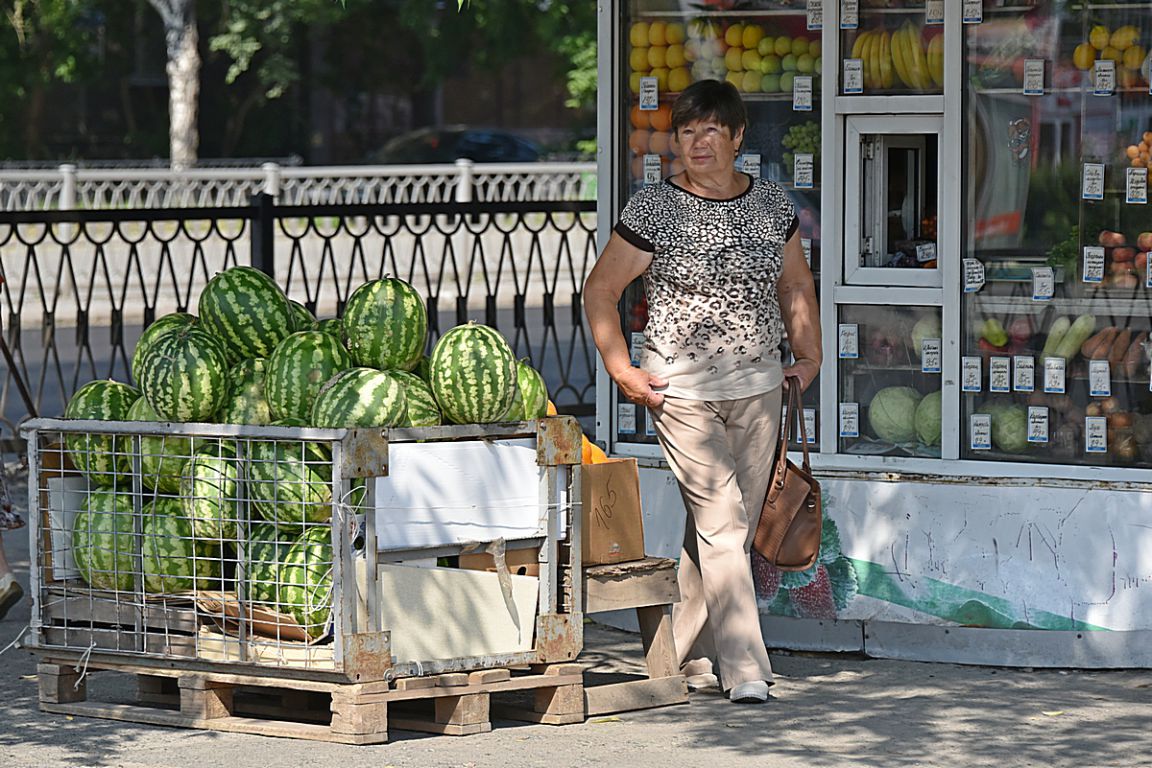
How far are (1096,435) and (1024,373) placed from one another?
311mm

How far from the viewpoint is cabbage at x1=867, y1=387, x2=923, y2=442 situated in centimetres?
660

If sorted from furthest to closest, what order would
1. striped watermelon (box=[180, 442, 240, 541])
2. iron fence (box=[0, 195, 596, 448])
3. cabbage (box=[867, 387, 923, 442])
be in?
iron fence (box=[0, 195, 596, 448]) < cabbage (box=[867, 387, 923, 442]) < striped watermelon (box=[180, 442, 240, 541])

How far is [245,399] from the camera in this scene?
5.41 metres

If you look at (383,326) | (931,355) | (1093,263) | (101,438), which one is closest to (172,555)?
(101,438)

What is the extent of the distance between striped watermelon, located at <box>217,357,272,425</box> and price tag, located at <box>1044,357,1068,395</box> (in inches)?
103

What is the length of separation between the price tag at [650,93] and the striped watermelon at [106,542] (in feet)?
7.98

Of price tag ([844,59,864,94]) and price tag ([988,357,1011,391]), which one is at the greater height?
price tag ([844,59,864,94])

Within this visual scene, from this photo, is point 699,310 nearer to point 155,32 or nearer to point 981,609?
point 981,609

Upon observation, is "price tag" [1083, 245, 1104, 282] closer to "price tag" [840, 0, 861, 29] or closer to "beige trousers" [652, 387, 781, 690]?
"price tag" [840, 0, 861, 29]

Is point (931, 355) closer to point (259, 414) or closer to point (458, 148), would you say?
point (259, 414)

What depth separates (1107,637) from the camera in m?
Result: 6.10

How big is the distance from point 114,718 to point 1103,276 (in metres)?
3.41

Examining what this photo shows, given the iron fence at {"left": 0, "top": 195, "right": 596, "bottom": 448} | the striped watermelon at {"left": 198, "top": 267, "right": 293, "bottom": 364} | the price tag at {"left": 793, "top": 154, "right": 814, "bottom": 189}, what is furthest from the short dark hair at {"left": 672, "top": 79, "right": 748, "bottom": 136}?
the iron fence at {"left": 0, "top": 195, "right": 596, "bottom": 448}

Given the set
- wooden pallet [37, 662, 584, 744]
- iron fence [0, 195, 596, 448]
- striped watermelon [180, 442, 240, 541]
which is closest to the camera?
wooden pallet [37, 662, 584, 744]
